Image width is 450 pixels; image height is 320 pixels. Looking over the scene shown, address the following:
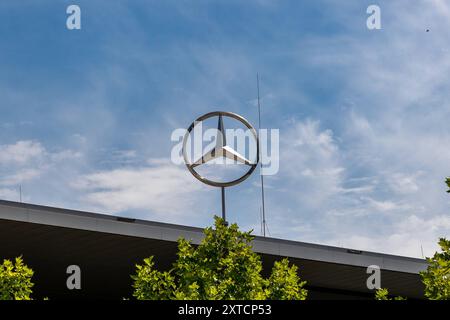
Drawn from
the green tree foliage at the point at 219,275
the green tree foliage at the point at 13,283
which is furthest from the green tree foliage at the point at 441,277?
the green tree foliage at the point at 13,283

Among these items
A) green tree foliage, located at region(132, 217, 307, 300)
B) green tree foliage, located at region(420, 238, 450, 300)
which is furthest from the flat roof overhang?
green tree foliage, located at region(420, 238, 450, 300)

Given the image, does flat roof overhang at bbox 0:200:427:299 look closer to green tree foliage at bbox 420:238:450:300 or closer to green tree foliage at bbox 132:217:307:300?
green tree foliage at bbox 132:217:307:300

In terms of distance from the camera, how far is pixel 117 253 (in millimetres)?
25625

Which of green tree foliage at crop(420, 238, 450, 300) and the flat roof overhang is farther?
the flat roof overhang

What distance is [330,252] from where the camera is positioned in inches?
1075

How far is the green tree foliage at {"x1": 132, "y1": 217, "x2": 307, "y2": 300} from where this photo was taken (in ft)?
57.6

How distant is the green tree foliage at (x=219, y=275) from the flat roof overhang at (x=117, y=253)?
200 inches

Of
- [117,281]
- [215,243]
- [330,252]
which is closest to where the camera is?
[215,243]

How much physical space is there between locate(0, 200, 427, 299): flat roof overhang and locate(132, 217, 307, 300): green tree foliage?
507cm
